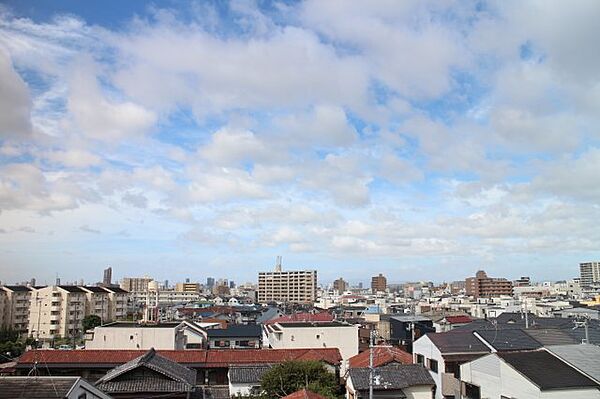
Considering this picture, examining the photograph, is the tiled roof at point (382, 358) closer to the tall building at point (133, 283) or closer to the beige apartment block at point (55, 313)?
the beige apartment block at point (55, 313)

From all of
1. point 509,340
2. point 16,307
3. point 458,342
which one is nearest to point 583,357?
point 509,340

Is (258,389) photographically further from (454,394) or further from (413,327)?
(413,327)

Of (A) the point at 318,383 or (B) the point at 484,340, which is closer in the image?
(A) the point at 318,383

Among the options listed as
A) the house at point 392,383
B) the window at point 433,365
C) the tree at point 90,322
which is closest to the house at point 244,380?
the house at point 392,383

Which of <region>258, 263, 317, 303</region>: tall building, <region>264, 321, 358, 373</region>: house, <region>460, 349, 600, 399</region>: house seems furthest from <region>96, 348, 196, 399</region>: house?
<region>258, 263, 317, 303</region>: tall building

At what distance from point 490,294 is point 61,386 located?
123 meters

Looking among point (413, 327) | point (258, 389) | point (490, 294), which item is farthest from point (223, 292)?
point (258, 389)

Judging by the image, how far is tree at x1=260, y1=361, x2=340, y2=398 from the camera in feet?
82.5

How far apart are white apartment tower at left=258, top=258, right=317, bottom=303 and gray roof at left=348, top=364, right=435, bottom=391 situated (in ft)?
388

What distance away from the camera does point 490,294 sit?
122812 mm

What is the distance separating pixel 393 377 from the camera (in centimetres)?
2677

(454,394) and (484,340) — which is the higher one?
(484,340)

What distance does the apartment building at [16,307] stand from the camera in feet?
227

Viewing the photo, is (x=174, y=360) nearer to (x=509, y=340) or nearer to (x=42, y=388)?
(x=42, y=388)
